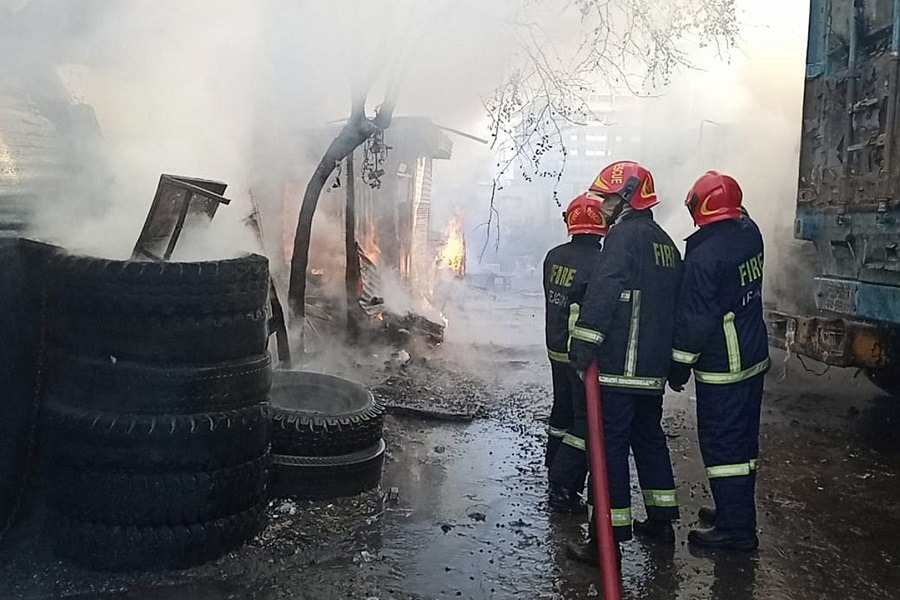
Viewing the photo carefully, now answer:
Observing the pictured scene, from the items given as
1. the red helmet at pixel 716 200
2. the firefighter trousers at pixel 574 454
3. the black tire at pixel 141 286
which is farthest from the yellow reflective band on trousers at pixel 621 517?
the black tire at pixel 141 286

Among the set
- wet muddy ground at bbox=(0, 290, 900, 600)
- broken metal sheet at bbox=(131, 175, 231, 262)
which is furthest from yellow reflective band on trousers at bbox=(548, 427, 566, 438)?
broken metal sheet at bbox=(131, 175, 231, 262)

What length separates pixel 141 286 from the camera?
125 inches

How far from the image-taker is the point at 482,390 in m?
7.17

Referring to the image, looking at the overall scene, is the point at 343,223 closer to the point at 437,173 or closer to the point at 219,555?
the point at 219,555

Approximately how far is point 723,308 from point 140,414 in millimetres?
2846

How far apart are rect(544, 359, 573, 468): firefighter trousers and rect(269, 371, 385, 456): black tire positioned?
1123 mm

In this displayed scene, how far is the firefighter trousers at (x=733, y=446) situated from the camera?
12.3 feet

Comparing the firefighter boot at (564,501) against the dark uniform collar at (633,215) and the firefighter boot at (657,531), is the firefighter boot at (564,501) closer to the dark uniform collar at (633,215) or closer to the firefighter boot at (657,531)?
the firefighter boot at (657,531)

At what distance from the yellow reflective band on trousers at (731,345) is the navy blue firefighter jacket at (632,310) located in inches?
11.8

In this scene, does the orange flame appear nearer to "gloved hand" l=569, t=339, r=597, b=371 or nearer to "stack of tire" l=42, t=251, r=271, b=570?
"gloved hand" l=569, t=339, r=597, b=371

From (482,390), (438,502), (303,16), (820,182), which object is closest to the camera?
(438,502)

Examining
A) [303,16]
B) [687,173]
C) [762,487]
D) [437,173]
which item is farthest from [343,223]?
[437,173]

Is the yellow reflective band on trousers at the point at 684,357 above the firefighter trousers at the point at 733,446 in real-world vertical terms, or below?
above

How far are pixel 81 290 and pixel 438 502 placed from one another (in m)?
2.26
